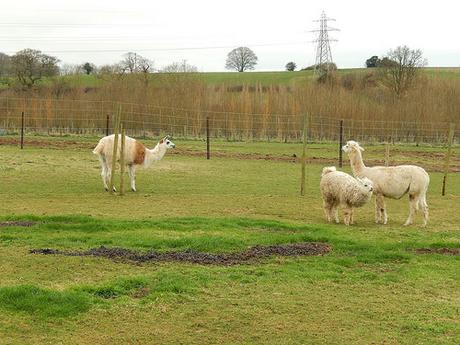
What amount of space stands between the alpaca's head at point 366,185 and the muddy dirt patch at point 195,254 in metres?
2.38

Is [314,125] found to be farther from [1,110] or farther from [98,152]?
[98,152]

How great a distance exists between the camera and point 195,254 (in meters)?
8.20

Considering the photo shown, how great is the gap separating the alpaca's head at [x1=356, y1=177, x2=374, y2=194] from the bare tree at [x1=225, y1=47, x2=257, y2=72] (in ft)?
242

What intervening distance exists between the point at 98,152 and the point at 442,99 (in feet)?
96.1

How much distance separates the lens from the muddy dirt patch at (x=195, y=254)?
7.86m

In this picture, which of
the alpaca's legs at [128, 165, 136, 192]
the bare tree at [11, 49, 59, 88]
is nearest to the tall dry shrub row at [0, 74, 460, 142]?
the bare tree at [11, 49, 59, 88]

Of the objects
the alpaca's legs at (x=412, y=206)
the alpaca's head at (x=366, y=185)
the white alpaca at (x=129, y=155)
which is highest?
the white alpaca at (x=129, y=155)

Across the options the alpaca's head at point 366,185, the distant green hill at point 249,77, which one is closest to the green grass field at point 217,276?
→ the alpaca's head at point 366,185

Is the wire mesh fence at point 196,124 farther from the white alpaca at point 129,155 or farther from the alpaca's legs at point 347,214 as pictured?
the alpaca's legs at point 347,214

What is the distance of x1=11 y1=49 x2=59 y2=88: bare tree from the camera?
46562 millimetres

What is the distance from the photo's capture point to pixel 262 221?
34.8ft

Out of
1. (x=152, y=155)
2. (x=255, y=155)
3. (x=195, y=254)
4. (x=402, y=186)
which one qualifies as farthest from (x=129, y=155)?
(x=255, y=155)

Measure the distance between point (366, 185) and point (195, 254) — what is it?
404 centimetres

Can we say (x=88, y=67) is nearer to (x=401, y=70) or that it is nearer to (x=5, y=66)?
(x=5, y=66)
